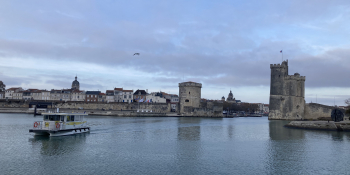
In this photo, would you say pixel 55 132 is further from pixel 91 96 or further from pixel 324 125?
pixel 91 96

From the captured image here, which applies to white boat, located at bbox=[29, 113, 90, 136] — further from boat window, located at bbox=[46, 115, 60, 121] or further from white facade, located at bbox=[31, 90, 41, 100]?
white facade, located at bbox=[31, 90, 41, 100]

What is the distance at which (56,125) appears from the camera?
17609mm

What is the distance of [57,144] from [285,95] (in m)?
31.4

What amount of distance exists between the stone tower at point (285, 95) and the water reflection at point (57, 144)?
2857 centimetres

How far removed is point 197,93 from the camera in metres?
47.7

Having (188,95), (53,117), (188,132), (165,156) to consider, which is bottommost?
(165,156)

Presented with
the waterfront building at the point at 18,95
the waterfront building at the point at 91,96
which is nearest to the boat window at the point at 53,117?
the waterfront building at the point at 91,96

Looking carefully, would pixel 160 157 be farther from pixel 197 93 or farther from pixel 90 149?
pixel 197 93

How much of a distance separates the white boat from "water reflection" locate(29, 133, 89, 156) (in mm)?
430

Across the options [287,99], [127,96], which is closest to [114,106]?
[127,96]

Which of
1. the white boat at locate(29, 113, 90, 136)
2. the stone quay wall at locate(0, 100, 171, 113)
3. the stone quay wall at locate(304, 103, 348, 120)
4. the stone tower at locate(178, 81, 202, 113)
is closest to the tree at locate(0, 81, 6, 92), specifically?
the stone quay wall at locate(0, 100, 171, 113)

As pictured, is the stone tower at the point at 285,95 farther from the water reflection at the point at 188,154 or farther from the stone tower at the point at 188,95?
the water reflection at the point at 188,154

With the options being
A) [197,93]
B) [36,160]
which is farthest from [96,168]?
[197,93]

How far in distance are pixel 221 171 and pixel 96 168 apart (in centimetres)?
452
